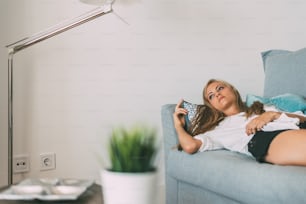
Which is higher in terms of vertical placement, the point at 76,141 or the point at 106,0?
the point at 106,0

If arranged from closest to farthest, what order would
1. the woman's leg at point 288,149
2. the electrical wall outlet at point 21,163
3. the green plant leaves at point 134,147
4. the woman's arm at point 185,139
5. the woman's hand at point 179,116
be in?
the green plant leaves at point 134,147 → the woman's leg at point 288,149 → the woman's arm at point 185,139 → the woman's hand at point 179,116 → the electrical wall outlet at point 21,163

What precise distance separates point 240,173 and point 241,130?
38 cm

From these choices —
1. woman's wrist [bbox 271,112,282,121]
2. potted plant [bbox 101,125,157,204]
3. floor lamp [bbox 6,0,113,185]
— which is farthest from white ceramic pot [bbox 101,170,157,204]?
floor lamp [bbox 6,0,113,185]

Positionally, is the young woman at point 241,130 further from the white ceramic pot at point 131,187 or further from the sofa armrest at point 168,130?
the white ceramic pot at point 131,187

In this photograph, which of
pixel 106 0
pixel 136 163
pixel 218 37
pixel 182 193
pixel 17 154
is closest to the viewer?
pixel 136 163

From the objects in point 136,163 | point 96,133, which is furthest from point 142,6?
point 136,163

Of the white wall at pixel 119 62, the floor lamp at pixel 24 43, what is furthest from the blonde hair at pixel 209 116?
the floor lamp at pixel 24 43

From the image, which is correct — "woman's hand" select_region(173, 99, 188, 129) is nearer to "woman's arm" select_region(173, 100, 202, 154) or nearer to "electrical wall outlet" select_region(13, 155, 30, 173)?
"woman's arm" select_region(173, 100, 202, 154)

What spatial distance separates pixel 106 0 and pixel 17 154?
958mm

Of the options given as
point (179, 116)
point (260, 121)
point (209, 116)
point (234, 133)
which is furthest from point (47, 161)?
point (260, 121)

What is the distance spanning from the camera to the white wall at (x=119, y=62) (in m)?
2.31

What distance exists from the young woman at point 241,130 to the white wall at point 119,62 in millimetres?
501

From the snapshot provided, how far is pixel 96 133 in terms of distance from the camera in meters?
2.47

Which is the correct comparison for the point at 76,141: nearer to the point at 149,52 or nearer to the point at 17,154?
the point at 17,154
